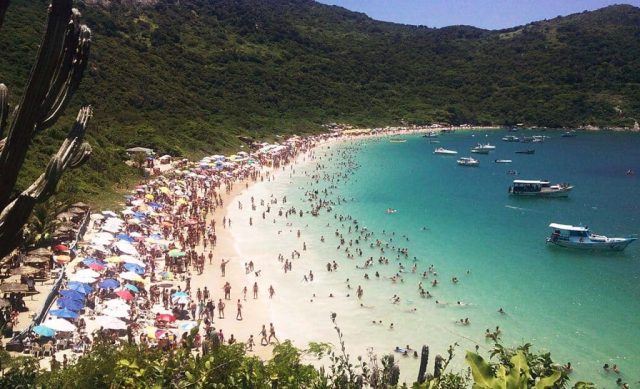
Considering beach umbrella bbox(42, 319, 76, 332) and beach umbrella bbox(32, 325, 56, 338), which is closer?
beach umbrella bbox(32, 325, 56, 338)

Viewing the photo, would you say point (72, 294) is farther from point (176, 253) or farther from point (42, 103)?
point (42, 103)

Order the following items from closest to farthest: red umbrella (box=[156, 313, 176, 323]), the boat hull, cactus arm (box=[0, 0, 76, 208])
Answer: cactus arm (box=[0, 0, 76, 208])
red umbrella (box=[156, 313, 176, 323])
the boat hull

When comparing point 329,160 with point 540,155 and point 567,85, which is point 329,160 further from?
point 567,85

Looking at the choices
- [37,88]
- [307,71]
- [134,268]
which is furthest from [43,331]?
[307,71]

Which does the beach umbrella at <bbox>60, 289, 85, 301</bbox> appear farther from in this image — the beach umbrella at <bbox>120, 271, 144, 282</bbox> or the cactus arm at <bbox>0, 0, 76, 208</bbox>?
the cactus arm at <bbox>0, 0, 76, 208</bbox>

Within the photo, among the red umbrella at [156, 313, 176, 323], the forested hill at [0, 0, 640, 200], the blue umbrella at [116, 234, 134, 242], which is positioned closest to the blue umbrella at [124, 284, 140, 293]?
the red umbrella at [156, 313, 176, 323]

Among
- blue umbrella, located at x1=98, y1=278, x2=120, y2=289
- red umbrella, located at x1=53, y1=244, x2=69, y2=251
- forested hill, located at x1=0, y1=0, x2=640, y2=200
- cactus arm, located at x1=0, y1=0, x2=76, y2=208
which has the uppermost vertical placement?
forested hill, located at x1=0, y1=0, x2=640, y2=200

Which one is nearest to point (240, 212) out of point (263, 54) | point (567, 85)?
point (263, 54)

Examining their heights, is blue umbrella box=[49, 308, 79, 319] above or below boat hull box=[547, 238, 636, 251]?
above
